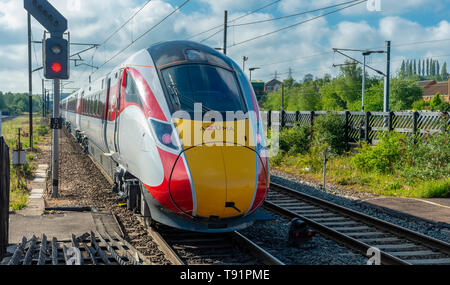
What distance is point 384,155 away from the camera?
14680 mm

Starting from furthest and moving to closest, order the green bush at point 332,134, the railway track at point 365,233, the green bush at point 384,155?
the green bush at point 332,134
the green bush at point 384,155
the railway track at point 365,233

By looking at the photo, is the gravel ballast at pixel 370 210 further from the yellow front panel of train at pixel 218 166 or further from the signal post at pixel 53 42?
the signal post at pixel 53 42

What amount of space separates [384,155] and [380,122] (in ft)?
7.74

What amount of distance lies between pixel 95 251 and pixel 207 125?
2.52 metres

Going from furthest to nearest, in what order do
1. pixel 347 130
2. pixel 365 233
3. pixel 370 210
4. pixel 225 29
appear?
pixel 225 29
pixel 347 130
pixel 370 210
pixel 365 233

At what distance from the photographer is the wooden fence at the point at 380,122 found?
14242 millimetres

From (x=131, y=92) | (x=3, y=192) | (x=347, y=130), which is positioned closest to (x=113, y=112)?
(x=131, y=92)

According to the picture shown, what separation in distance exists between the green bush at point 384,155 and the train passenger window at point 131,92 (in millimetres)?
9322

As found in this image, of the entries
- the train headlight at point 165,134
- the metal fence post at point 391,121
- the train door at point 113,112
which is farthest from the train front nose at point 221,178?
the metal fence post at point 391,121

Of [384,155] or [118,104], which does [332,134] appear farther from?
[118,104]

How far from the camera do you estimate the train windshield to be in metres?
7.20

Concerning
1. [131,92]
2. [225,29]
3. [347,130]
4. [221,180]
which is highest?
[225,29]
